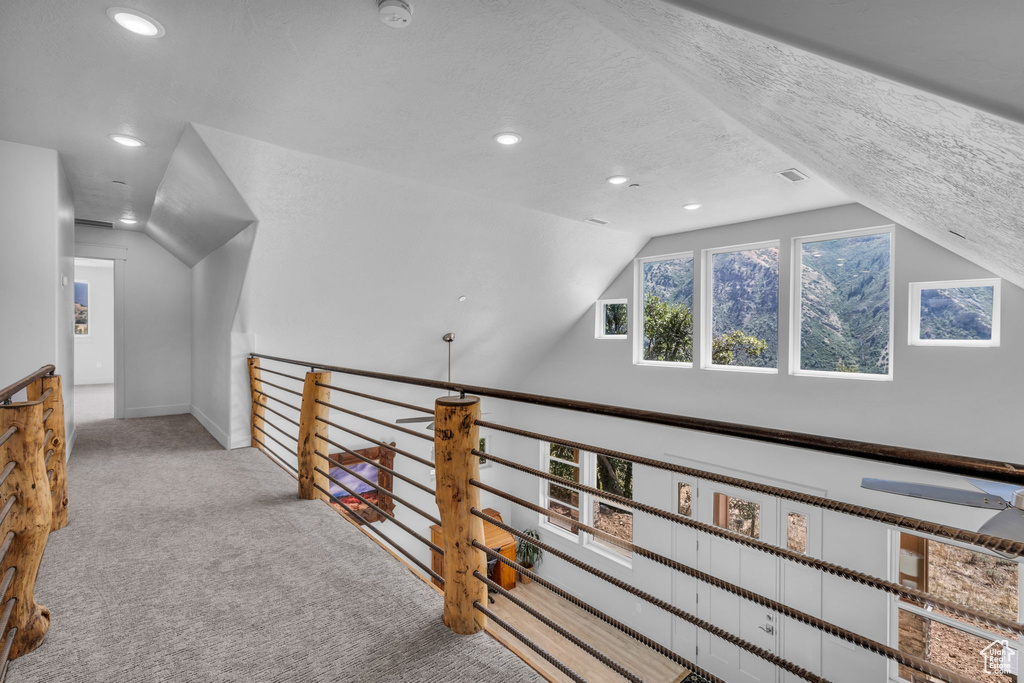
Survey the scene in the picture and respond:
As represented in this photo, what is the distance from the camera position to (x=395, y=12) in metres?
1.77

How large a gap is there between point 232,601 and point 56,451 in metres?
1.35

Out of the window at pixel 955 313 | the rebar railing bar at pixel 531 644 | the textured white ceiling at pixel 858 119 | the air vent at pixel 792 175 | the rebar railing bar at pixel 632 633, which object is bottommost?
the rebar railing bar at pixel 531 644

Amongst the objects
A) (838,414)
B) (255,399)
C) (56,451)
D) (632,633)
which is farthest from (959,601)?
(56,451)

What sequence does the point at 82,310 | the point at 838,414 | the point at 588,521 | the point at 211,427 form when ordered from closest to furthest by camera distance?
the point at 838,414 → the point at 211,427 → the point at 588,521 → the point at 82,310

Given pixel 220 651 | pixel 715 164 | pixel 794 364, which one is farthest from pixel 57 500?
pixel 794 364

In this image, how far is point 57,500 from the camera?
245cm

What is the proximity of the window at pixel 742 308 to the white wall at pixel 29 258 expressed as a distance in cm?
575

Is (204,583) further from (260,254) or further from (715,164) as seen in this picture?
(715,164)

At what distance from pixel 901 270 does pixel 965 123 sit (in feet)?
12.8

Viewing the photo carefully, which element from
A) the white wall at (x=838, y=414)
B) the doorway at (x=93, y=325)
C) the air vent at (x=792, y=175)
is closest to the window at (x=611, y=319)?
the white wall at (x=838, y=414)

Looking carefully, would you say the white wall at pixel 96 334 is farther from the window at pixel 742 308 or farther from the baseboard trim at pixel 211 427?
the window at pixel 742 308

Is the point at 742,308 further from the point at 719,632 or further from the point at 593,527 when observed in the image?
the point at 719,632

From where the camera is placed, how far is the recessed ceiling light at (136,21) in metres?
1.80

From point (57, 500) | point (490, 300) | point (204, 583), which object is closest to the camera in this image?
point (204, 583)
